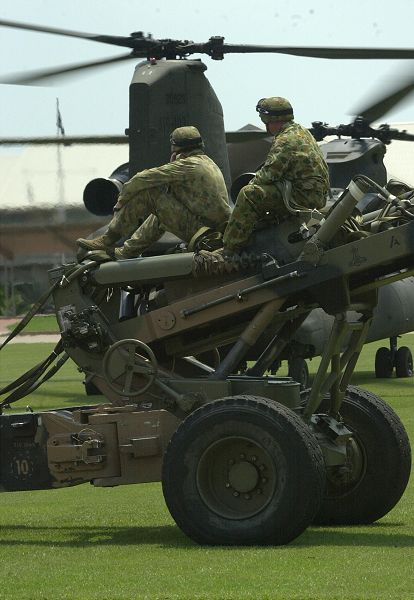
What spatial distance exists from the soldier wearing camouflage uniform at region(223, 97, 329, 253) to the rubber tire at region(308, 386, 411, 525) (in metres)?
1.43

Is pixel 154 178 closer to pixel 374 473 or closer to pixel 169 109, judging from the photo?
pixel 374 473

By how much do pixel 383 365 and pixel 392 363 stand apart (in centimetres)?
15

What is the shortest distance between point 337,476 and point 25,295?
119ft

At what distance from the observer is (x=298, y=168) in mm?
8945

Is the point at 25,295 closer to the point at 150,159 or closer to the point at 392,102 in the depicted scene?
the point at 150,159

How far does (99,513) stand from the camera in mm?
10094

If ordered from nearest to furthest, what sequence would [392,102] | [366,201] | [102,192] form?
[366,201] → [392,102] → [102,192]

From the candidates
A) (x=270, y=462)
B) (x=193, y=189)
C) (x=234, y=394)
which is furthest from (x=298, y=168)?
(x=270, y=462)

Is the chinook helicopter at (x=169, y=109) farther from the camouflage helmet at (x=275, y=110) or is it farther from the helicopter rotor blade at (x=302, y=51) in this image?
the camouflage helmet at (x=275, y=110)

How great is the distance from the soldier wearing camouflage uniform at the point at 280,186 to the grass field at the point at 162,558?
6.35ft

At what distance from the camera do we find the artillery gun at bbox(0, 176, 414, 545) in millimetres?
8320

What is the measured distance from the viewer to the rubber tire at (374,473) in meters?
9.27

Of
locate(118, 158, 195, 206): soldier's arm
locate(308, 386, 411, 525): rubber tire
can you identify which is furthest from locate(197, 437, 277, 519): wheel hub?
locate(118, 158, 195, 206): soldier's arm

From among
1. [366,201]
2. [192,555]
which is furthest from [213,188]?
[192,555]
